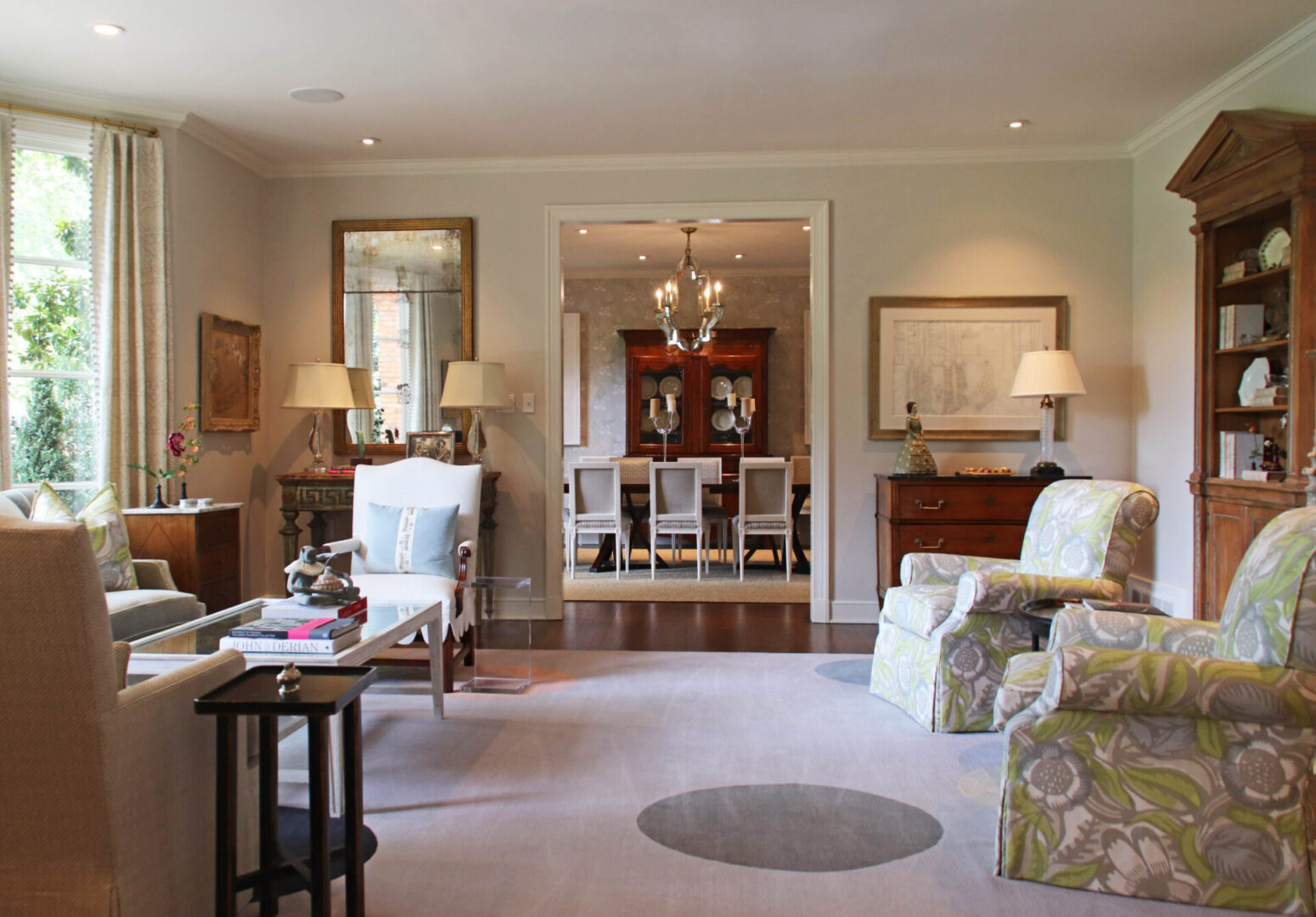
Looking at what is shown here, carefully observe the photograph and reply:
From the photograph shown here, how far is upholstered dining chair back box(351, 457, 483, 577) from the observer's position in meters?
4.43

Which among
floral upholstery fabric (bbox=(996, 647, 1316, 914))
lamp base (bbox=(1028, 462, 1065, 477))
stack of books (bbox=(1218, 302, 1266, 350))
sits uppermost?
stack of books (bbox=(1218, 302, 1266, 350))

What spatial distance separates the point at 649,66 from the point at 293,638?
2875mm

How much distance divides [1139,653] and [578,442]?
7.86 metres

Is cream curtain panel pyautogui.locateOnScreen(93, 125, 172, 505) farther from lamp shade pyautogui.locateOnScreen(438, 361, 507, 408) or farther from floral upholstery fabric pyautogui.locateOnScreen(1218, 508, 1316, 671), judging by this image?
floral upholstery fabric pyautogui.locateOnScreen(1218, 508, 1316, 671)

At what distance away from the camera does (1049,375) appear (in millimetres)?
5105

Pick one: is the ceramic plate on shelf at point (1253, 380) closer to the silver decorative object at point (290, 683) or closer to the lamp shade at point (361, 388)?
the silver decorative object at point (290, 683)

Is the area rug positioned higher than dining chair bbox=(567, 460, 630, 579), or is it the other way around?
dining chair bbox=(567, 460, 630, 579)

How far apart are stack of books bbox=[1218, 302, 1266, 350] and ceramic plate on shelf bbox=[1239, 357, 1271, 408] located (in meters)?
0.11

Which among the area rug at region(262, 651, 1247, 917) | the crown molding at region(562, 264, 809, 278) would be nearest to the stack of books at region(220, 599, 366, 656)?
the area rug at region(262, 651, 1247, 917)

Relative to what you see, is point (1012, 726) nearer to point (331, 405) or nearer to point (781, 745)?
point (781, 745)

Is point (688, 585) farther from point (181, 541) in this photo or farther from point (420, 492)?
point (181, 541)

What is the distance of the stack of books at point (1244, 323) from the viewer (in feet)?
14.0

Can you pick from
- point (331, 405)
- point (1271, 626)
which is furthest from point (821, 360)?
point (1271, 626)

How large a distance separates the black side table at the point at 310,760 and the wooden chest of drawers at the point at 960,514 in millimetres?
3637
